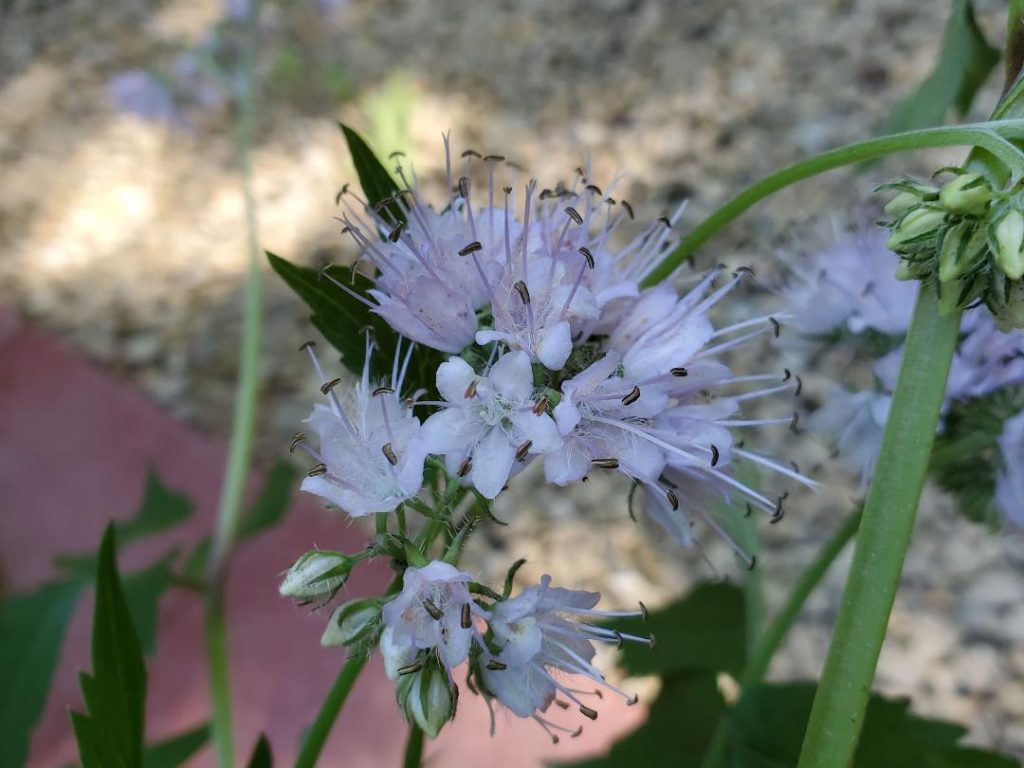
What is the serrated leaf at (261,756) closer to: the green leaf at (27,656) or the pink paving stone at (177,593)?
the green leaf at (27,656)

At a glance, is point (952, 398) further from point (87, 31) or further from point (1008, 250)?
point (87, 31)

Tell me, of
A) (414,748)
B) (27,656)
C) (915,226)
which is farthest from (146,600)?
(915,226)

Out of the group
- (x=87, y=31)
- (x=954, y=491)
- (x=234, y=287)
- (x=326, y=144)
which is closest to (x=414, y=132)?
(x=326, y=144)

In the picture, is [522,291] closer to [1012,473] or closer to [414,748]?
[414,748]

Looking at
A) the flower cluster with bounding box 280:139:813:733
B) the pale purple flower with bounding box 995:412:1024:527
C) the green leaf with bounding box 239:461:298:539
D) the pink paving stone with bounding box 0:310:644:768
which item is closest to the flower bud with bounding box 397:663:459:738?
the flower cluster with bounding box 280:139:813:733

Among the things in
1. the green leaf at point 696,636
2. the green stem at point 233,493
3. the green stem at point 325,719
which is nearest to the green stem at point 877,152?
the green stem at point 325,719

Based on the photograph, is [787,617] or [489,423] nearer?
[489,423]
